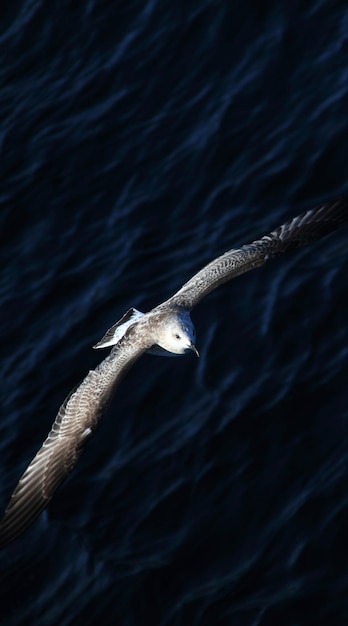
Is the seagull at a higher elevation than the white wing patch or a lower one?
lower

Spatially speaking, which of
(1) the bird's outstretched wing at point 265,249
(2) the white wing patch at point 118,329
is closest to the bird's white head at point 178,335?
(1) the bird's outstretched wing at point 265,249

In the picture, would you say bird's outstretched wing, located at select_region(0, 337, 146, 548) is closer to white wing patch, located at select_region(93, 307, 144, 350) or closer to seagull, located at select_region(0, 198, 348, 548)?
seagull, located at select_region(0, 198, 348, 548)

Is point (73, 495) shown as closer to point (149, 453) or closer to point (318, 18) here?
point (149, 453)

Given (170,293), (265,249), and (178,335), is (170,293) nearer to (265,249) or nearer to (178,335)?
(265,249)

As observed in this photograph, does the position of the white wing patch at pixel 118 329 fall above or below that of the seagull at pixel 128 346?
above

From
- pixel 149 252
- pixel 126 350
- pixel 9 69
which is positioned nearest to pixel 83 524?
pixel 126 350

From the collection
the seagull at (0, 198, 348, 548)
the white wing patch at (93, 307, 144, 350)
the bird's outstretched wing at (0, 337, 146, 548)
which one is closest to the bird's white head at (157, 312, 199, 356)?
the seagull at (0, 198, 348, 548)

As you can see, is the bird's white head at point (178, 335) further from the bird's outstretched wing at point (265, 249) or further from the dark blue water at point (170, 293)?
the dark blue water at point (170, 293)

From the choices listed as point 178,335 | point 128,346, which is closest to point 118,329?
point 128,346
